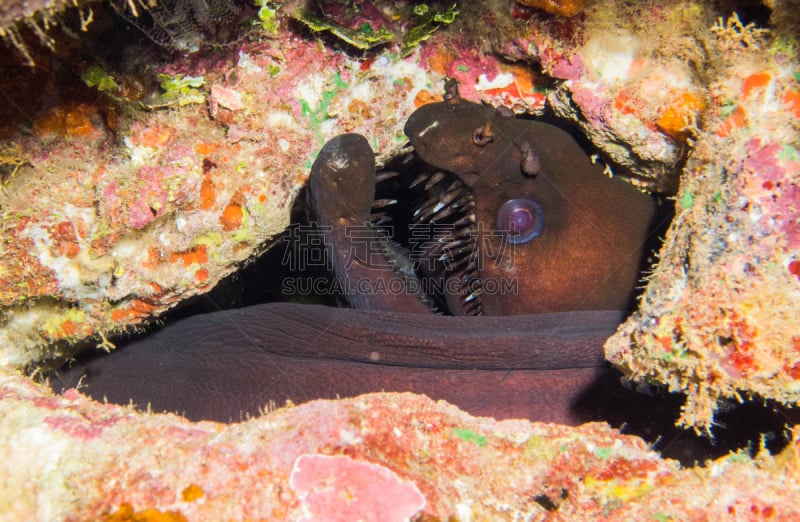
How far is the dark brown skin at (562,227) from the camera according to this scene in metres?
2.99

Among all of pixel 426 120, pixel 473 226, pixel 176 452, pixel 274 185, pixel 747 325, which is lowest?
pixel 176 452

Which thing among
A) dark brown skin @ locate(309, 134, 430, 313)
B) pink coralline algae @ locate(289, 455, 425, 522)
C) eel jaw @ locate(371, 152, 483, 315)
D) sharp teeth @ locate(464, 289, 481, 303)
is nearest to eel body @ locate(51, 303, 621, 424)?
dark brown skin @ locate(309, 134, 430, 313)

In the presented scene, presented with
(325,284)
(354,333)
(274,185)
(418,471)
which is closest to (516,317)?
(354,333)

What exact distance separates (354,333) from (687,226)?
1.90 m

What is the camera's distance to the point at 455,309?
3.43 m

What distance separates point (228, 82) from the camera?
8.57 feet

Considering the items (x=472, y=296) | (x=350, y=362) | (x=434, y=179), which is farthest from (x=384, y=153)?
(x=350, y=362)

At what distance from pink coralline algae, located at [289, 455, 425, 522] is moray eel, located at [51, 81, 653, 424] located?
124cm

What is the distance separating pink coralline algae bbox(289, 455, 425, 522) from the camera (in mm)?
1424

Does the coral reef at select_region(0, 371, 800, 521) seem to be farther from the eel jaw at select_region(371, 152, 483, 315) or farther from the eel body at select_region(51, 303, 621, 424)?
the eel jaw at select_region(371, 152, 483, 315)

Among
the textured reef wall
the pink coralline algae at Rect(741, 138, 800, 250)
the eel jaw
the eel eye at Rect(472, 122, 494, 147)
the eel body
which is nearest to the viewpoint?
the textured reef wall

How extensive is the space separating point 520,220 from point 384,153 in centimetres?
107

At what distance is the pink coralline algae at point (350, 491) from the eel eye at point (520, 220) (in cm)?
188

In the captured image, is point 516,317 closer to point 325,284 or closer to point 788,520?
point 788,520
